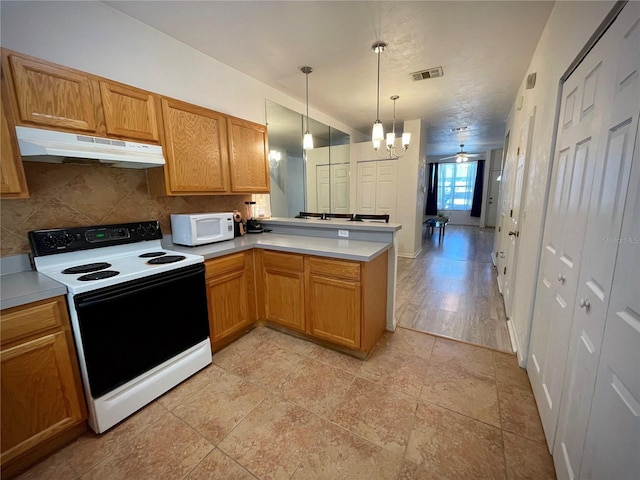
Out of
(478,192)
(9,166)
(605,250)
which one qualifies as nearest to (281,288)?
(9,166)

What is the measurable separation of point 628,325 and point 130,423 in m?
2.37

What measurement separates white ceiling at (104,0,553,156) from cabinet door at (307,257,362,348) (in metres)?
1.92

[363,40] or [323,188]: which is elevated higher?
[363,40]

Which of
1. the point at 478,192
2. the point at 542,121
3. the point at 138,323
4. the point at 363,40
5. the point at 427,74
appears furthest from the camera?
the point at 478,192

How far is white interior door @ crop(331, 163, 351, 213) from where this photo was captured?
18.0ft

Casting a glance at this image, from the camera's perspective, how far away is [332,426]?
1.52 metres

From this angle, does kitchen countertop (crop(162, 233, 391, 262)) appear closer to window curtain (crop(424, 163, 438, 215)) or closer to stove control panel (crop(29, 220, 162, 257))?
stove control panel (crop(29, 220, 162, 257))

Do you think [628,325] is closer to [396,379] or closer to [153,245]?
[396,379]

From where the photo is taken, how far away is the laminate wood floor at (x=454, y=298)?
98.2 inches

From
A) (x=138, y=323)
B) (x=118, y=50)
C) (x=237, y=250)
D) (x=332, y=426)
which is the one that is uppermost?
(x=118, y=50)

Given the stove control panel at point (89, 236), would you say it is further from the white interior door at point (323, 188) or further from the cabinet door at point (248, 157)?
the white interior door at point (323, 188)

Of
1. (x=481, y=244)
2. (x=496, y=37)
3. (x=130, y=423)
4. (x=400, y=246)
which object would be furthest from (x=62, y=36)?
(x=481, y=244)

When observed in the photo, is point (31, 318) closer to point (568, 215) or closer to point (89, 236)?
point (89, 236)

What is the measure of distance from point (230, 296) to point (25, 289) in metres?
1.22
